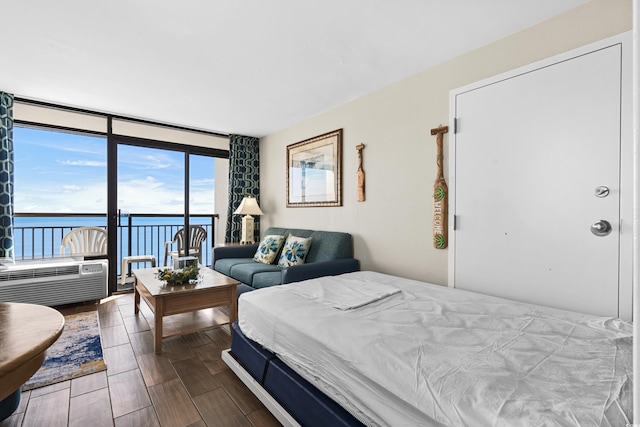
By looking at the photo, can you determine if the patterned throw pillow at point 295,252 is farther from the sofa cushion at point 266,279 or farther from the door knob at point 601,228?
the door knob at point 601,228

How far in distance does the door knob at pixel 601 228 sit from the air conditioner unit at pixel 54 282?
468 cm

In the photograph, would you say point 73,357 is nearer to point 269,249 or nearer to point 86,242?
point 269,249

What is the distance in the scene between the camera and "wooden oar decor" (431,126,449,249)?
2475 mm

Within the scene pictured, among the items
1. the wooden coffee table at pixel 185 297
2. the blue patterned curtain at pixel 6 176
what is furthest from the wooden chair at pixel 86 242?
the wooden coffee table at pixel 185 297

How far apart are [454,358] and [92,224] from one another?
5.76 meters

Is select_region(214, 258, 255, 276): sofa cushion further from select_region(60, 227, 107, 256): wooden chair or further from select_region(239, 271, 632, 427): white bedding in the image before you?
select_region(239, 271, 632, 427): white bedding

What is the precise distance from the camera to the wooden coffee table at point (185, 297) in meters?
2.35

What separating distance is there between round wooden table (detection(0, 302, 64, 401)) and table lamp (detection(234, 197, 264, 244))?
3207 mm

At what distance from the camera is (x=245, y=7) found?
1.85 meters

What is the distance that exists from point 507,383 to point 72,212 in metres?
6.00

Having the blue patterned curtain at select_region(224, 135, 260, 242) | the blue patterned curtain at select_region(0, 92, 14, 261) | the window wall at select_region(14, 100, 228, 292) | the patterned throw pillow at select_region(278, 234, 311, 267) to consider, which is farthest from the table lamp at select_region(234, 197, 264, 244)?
the blue patterned curtain at select_region(0, 92, 14, 261)

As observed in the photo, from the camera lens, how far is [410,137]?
277cm

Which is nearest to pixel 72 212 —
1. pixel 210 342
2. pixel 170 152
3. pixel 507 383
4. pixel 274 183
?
pixel 170 152

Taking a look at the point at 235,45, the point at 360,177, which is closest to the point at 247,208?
the point at 360,177
